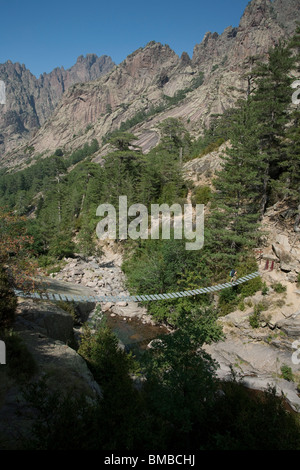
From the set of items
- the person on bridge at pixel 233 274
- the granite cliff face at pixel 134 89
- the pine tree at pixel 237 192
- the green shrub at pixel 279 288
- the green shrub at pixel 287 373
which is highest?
the granite cliff face at pixel 134 89

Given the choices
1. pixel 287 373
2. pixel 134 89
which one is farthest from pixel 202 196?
pixel 134 89

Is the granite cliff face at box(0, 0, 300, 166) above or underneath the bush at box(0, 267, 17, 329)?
above

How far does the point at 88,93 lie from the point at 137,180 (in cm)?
14406

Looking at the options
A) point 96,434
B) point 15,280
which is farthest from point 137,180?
point 96,434

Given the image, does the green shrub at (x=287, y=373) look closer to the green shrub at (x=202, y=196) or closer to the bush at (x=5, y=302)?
the bush at (x=5, y=302)

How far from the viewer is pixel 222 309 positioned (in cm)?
1314

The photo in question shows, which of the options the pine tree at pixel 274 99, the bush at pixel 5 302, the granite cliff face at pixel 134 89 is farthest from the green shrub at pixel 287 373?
the granite cliff face at pixel 134 89

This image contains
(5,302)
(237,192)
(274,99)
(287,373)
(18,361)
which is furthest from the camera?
(274,99)

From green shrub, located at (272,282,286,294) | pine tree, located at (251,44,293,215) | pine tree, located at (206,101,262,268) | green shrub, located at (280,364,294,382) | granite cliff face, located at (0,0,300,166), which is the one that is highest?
granite cliff face, located at (0,0,300,166)

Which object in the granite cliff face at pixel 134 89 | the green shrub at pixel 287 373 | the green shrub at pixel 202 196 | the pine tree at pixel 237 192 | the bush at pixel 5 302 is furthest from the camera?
the granite cliff face at pixel 134 89

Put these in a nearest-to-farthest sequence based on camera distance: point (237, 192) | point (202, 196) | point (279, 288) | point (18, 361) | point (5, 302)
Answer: point (18, 361) → point (5, 302) → point (279, 288) → point (237, 192) → point (202, 196)

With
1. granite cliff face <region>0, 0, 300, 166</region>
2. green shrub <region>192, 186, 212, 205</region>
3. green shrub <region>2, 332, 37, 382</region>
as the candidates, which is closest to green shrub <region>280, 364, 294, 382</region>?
green shrub <region>2, 332, 37, 382</region>

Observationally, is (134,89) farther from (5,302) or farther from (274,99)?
(5,302)

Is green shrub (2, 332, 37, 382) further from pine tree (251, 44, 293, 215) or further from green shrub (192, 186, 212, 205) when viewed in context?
green shrub (192, 186, 212, 205)
